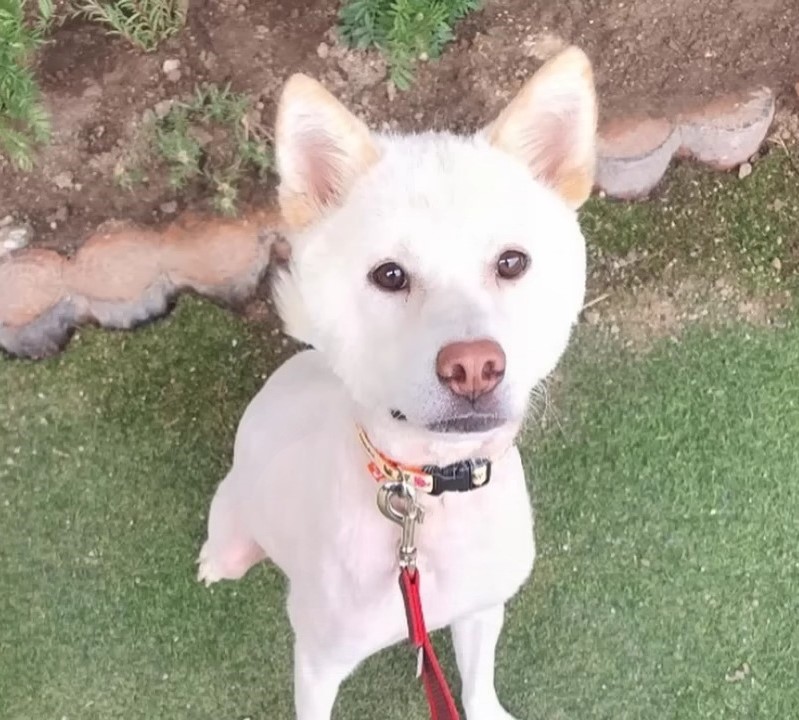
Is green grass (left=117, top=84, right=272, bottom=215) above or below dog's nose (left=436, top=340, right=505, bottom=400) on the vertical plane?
below

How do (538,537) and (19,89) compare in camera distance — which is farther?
(538,537)

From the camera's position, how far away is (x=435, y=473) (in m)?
1.54

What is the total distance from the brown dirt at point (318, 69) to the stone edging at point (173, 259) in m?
0.05

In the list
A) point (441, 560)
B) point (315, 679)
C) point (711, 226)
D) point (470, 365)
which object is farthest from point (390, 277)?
point (711, 226)

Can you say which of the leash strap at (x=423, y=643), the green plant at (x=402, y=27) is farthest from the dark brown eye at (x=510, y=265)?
the green plant at (x=402, y=27)

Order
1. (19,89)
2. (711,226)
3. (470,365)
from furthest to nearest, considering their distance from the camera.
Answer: (711,226)
(19,89)
(470,365)

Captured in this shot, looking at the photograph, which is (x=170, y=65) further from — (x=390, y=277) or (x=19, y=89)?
(x=390, y=277)

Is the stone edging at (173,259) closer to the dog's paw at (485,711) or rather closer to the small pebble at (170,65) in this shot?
the small pebble at (170,65)

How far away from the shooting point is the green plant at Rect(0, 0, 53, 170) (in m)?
2.07

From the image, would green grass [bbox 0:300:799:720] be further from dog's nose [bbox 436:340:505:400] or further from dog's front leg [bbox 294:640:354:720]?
dog's nose [bbox 436:340:505:400]

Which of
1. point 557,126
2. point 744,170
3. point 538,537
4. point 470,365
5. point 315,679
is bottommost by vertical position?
point 538,537

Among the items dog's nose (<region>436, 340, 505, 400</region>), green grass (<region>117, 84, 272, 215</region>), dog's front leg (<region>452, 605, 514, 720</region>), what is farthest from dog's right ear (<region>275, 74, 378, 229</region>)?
green grass (<region>117, 84, 272, 215</region>)

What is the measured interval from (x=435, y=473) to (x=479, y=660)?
77cm

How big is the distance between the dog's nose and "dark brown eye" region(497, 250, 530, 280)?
13cm
